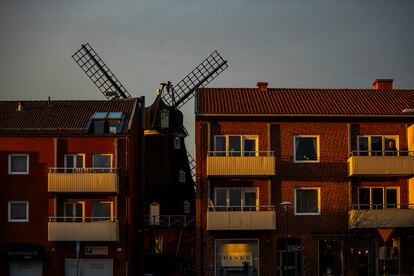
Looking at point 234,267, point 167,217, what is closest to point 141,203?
point 167,217

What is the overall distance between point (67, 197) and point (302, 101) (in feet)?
56.7

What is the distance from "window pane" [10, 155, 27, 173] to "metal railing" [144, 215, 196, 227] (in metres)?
13.0

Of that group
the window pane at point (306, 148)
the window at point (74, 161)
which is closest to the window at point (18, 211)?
→ the window at point (74, 161)

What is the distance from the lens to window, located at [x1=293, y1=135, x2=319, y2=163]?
6012 centimetres

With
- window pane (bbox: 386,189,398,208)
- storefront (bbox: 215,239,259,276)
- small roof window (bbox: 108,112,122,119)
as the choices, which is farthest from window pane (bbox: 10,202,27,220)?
window pane (bbox: 386,189,398,208)

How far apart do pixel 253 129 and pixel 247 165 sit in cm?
283

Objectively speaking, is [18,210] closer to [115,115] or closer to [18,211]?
[18,211]

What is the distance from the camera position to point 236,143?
59.8m

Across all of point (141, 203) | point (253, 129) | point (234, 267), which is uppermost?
point (253, 129)

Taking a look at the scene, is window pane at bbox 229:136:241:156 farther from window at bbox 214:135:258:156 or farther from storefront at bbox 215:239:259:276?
storefront at bbox 215:239:259:276

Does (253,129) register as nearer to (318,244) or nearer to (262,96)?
(262,96)

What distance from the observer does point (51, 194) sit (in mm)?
59531

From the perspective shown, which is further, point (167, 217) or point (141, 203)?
point (167, 217)

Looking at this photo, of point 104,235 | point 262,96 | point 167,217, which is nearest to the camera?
point 104,235
